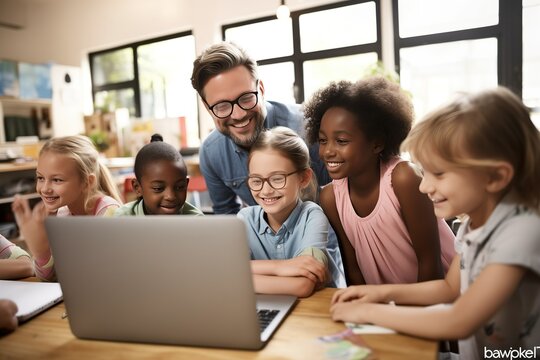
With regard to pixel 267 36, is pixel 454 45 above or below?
below

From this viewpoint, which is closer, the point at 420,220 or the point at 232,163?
the point at 420,220

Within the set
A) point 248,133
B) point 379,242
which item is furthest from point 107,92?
point 379,242

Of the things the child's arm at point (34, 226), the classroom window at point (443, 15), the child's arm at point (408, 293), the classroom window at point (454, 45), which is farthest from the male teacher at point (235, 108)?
the classroom window at point (443, 15)

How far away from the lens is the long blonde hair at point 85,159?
5.30ft

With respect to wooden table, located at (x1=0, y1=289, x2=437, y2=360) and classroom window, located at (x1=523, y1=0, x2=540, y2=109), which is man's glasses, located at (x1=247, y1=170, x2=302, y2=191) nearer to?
wooden table, located at (x1=0, y1=289, x2=437, y2=360)

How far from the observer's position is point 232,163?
6.61ft

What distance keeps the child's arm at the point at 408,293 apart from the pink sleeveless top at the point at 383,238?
0.38 m

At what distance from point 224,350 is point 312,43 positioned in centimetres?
505

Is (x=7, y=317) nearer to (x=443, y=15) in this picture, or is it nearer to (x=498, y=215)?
(x=498, y=215)

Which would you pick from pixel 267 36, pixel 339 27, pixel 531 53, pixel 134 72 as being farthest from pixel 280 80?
pixel 531 53

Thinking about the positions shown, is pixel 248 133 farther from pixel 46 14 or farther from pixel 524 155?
pixel 46 14

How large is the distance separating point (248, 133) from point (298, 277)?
2.70ft

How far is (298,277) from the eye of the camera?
3.51 ft

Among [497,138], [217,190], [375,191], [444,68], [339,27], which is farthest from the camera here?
[339,27]
